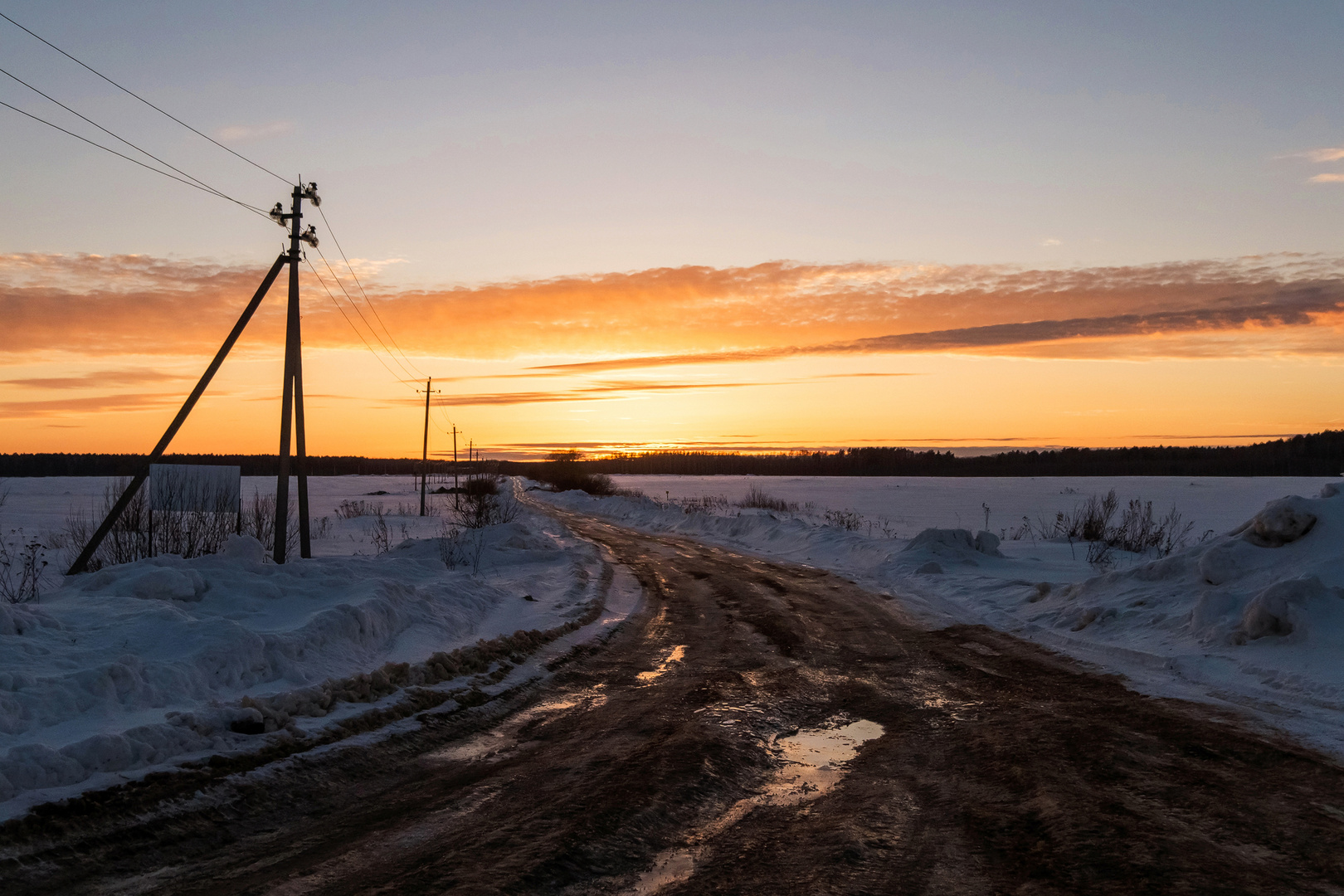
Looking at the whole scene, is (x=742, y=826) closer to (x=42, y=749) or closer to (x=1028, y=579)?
(x=42, y=749)

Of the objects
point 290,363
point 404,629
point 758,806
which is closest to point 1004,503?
point 290,363

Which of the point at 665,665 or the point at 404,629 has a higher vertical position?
the point at 404,629

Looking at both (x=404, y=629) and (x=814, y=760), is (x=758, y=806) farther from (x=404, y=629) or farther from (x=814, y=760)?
(x=404, y=629)

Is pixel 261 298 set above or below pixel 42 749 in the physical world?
above

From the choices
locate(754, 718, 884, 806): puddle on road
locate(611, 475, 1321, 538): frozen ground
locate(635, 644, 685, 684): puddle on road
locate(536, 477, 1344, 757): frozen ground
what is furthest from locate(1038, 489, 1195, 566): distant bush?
locate(754, 718, 884, 806): puddle on road

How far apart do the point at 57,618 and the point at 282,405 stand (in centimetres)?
974

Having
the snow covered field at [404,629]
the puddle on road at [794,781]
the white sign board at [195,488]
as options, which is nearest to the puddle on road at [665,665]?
the snow covered field at [404,629]

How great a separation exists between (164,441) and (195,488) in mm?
5812

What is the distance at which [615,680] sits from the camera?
29.9 ft

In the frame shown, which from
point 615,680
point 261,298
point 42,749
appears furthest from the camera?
point 261,298

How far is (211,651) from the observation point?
7875mm

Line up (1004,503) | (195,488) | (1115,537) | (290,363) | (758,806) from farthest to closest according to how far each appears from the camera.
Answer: (1004,503) → (1115,537) → (195,488) → (290,363) → (758,806)

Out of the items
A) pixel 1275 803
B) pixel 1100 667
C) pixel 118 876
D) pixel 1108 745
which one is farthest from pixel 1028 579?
pixel 118 876

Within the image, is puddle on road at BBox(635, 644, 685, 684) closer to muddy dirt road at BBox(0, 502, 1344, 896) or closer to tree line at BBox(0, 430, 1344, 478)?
muddy dirt road at BBox(0, 502, 1344, 896)
